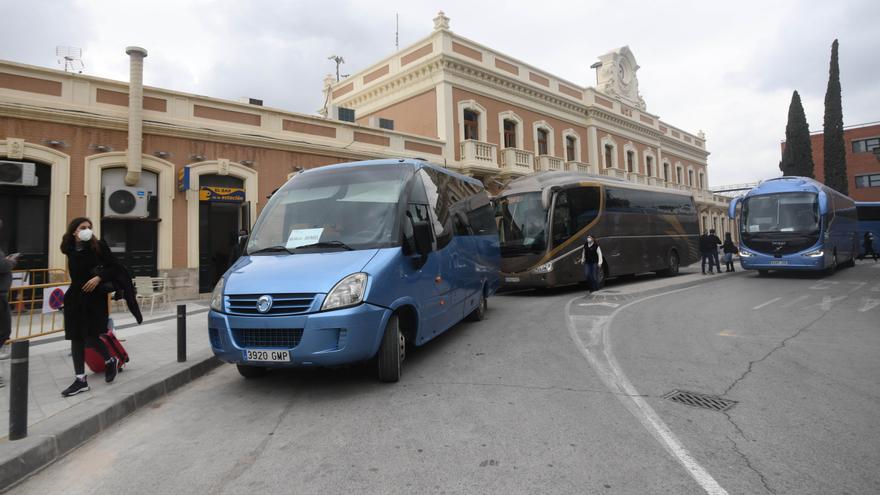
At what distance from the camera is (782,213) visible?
51.0 feet

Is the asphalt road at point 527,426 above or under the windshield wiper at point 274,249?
under

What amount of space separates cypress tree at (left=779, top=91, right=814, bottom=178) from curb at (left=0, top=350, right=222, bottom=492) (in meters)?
45.2

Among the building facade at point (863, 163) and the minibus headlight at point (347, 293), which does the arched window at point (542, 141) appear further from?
the building facade at point (863, 163)

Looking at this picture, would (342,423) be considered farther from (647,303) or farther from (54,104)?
(54,104)

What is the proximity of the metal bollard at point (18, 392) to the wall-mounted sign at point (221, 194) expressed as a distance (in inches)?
436

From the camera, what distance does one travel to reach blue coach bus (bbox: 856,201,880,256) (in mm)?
26891

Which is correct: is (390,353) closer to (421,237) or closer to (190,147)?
(421,237)

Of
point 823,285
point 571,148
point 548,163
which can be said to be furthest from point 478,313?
point 571,148

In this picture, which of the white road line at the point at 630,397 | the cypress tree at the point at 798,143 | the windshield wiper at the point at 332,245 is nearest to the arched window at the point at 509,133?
the white road line at the point at 630,397

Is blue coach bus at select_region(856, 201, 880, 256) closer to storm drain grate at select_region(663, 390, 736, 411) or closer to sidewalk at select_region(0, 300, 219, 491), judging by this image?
storm drain grate at select_region(663, 390, 736, 411)

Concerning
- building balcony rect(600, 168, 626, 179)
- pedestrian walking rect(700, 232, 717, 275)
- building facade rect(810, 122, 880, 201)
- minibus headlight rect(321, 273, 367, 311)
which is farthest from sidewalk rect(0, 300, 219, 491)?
building facade rect(810, 122, 880, 201)

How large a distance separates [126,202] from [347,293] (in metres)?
11.0

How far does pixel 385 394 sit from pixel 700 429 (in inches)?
109

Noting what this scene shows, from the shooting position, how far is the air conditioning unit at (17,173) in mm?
10656
